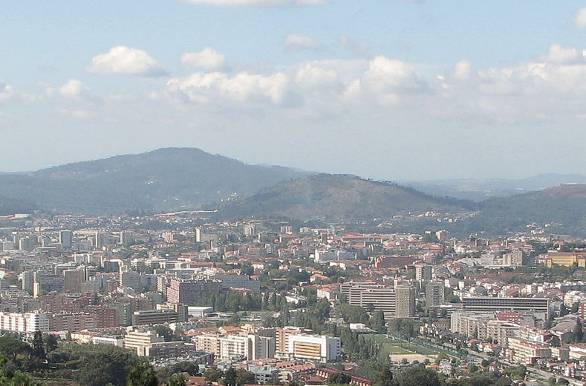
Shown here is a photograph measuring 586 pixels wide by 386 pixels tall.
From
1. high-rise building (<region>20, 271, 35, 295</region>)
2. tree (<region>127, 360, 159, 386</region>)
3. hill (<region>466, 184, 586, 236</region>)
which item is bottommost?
high-rise building (<region>20, 271, 35, 295</region>)

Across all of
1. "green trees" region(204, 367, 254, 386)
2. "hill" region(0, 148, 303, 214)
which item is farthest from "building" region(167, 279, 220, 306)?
"hill" region(0, 148, 303, 214)

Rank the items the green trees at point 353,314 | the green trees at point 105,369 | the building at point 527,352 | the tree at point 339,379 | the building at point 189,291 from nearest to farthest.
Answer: the green trees at point 105,369 < the tree at point 339,379 < the building at point 527,352 < the green trees at point 353,314 < the building at point 189,291

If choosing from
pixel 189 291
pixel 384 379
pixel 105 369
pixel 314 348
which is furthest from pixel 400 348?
pixel 189 291

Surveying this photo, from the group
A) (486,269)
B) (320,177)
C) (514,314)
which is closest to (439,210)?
(320,177)

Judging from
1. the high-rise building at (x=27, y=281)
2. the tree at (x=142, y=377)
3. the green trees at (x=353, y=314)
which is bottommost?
the green trees at (x=353, y=314)

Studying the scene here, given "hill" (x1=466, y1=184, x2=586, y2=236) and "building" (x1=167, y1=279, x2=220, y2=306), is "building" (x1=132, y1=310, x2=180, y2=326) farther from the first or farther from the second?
"hill" (x1=466, y1=184, x2=586, y2=236)

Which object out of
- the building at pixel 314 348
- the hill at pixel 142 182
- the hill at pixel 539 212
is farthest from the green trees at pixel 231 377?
the hill at pixel 142 182

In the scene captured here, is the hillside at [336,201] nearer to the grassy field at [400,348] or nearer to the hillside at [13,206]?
the hillside at [13,206]
